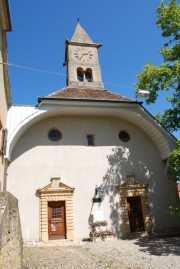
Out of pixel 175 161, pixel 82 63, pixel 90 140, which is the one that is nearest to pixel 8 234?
pixel 175 161

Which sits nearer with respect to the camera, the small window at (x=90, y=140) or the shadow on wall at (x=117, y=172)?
the shadow on wall at (x=117, y=172)

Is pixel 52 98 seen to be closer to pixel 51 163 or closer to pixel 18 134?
pixel 18 134

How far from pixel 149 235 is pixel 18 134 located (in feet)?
30.6

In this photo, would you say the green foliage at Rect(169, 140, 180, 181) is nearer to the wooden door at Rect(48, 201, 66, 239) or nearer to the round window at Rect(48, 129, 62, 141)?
the wooden door at Rect(48, 201, 66, 239)

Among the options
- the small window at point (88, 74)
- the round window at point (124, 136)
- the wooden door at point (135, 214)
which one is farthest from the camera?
the small window at point (88, 74)

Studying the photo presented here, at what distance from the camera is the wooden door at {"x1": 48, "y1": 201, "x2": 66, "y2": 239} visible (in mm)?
13370

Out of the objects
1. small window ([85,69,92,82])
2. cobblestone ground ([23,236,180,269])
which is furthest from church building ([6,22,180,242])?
small window ([85,69,92,82])

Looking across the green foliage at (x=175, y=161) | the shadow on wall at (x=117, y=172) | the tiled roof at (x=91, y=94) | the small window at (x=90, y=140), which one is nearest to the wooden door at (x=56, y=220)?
the shadow on wall at (x=117, y=172)

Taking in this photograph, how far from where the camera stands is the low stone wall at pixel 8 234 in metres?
3.78

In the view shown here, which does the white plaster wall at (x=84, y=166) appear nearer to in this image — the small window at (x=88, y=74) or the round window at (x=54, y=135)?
the round window at (x=54, y=135)

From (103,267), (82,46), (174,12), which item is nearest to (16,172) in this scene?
(103,267)

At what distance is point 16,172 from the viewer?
1355 centimetres

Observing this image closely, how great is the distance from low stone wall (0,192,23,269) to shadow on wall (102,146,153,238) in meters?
10.1

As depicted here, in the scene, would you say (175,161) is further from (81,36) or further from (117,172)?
(81,36)
